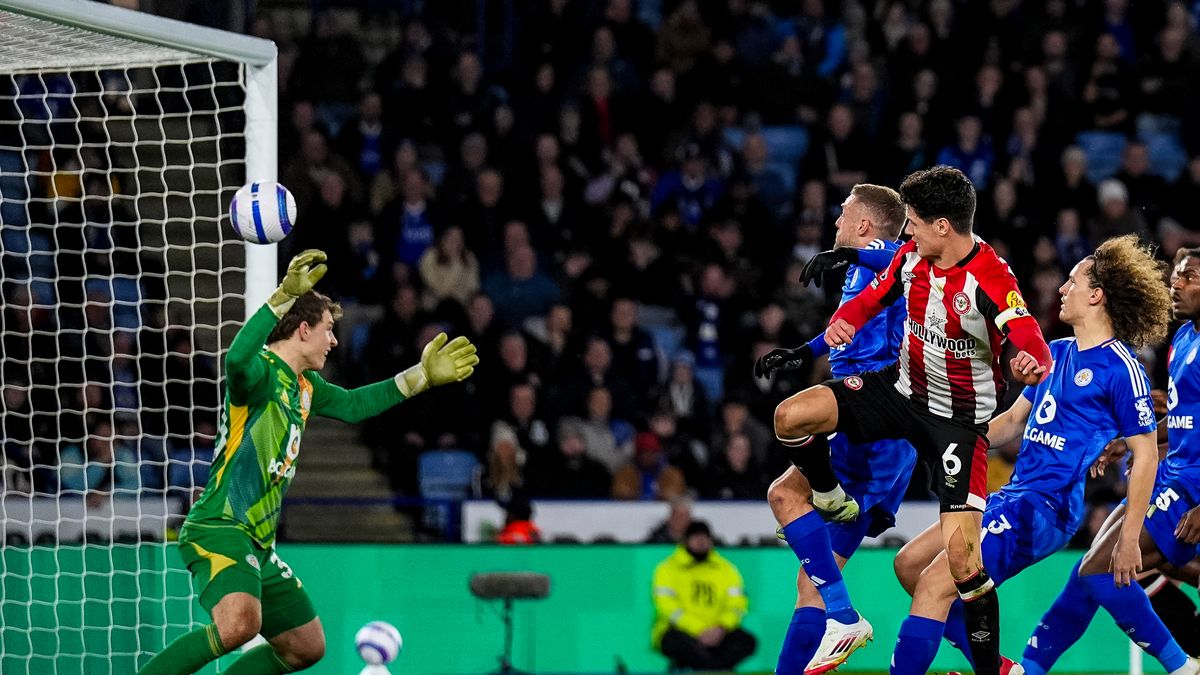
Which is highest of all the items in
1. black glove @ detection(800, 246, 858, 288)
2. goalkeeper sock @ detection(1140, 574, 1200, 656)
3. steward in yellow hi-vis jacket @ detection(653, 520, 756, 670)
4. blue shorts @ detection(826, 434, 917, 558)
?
black glove @ detection(800, 246, 858, 288)

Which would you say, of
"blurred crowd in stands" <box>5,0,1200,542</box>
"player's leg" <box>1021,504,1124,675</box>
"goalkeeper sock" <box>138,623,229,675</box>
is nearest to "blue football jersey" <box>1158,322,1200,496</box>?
"player's leg" <box>1021,504,1124,675</box>

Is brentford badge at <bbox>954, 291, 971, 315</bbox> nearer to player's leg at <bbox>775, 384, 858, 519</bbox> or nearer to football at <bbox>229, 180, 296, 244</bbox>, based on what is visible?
player's leg at <bbox>775, 384, 858, 519</bbox>

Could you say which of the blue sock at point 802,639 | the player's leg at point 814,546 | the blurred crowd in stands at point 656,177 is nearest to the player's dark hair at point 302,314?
the player's leg at point 814,546

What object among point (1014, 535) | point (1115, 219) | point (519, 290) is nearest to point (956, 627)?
point (1014, 535)

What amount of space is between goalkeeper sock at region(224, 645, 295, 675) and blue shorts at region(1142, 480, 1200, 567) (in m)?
3.85

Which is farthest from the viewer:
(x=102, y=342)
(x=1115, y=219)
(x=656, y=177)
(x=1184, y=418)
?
(x=656, y=177)

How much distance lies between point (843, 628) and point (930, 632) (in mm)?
350

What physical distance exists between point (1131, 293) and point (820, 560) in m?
1.76

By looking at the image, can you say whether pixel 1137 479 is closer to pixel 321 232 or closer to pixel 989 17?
pixel 321 232

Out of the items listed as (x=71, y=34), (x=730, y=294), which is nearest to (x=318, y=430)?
(x=730, y=294)

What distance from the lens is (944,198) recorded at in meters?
6.26

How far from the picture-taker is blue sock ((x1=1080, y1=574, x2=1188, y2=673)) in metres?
7.09

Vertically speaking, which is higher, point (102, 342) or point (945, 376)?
point (945, 376)

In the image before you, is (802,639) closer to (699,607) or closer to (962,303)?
(962,303)
